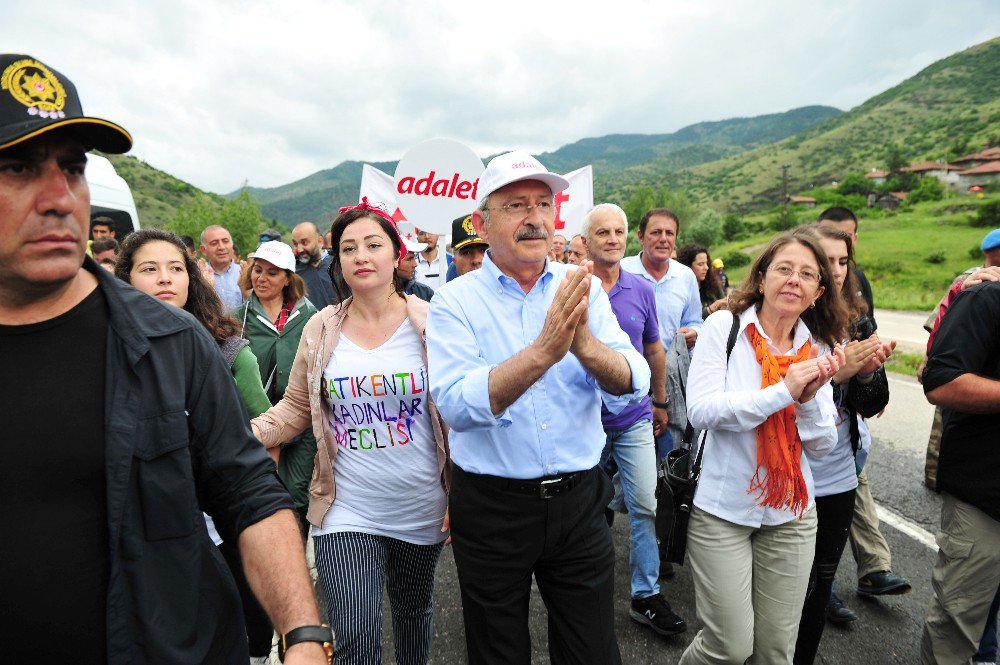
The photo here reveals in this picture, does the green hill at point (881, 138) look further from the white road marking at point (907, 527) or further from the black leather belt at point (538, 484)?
the black leather belt at point (538, 484)

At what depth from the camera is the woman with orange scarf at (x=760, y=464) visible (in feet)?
7.92

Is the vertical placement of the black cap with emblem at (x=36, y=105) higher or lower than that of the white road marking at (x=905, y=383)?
higher

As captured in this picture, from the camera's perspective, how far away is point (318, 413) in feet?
8.41

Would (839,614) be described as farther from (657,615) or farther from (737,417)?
(737,417)

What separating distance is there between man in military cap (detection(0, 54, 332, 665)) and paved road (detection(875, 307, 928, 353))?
40.9 feet

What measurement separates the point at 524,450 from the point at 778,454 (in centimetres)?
123

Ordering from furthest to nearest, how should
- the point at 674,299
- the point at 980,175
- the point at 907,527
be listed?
the point at 980,175, the point at 674,299, the point at 907,527

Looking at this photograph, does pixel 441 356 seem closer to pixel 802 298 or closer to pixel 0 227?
pixel 0 227

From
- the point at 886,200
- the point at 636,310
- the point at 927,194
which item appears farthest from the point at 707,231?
the point at 636,310

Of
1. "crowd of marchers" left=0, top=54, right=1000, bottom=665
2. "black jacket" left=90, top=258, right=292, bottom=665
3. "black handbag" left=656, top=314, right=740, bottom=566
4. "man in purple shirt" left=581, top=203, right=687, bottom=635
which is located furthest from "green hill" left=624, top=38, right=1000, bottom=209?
"black jacket" left=90, top=258, right=292, bottom=665

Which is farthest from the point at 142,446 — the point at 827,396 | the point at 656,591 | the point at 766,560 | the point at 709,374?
the point at 656,591

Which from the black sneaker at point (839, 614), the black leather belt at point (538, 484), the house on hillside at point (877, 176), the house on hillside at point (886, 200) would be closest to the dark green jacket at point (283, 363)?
the black leather belt at point (538, 484)

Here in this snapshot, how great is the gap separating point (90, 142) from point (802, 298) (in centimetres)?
275

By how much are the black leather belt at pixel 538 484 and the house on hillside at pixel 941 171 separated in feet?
301
